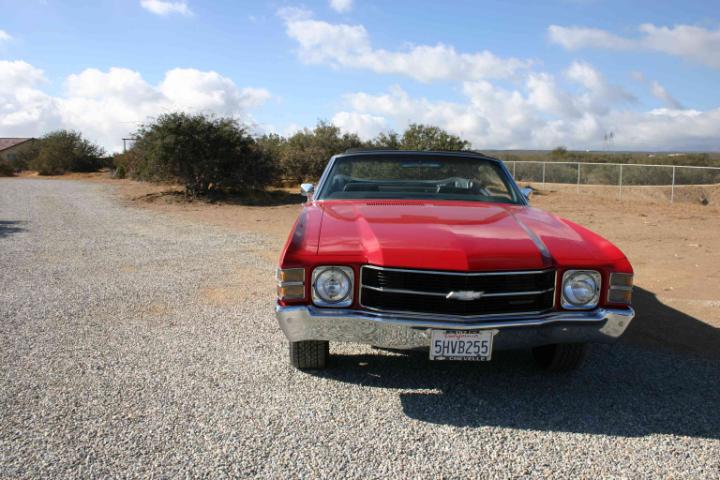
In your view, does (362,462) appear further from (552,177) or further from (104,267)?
(552,177)

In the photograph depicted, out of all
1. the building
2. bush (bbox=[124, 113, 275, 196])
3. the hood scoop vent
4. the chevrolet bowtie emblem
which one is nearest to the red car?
the chevrolet bowtie emblem

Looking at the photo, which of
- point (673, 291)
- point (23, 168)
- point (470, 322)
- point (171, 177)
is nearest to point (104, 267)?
point (470, 322)

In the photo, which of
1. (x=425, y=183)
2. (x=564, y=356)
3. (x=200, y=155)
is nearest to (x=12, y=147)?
(x=200, y=155)

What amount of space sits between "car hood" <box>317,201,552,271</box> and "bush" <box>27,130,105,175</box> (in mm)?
39320

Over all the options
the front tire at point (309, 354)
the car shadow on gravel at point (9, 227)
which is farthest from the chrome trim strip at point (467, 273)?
the car shadow on gravel at point (9, 227)

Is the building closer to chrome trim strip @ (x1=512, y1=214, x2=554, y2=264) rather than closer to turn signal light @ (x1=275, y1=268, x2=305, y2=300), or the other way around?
turn signal light @ (x1=275, y1=268, x2=305, y2=300)

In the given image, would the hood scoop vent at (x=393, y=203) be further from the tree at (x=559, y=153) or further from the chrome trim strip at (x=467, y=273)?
the tree at (x=559, y=153)

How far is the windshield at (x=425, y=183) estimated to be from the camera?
16.0 feet

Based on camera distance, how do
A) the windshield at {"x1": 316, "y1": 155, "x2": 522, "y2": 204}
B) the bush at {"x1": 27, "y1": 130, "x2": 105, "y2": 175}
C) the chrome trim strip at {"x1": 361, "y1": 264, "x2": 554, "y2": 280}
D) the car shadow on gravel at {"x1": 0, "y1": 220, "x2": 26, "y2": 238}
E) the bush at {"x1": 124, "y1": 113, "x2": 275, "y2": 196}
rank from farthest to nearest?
the bush at {"x1": 27, "y1": 130, "x2": 105, "y2": 175}
the bush at {"x1": 124, "y1": 113, "x2": 275, "y2": 196}
the car shadow on gravel at {"x1": 0, "y1": 220, "x2": 26, "y2": 238}
the windshield at {"x1": 316, "y1": 155, "x2": 522, "y2": 204}
the chrome trim strip at {"x1": 361, "y1": 264, "x2": 554, "y2": 280}

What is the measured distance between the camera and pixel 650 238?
11.4 meters

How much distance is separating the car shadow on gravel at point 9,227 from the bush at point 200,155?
6.25 metres

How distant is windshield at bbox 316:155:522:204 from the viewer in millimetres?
4863

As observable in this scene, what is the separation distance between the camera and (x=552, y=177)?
91.6ft

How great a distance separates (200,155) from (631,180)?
19.6 metres
